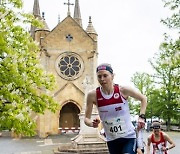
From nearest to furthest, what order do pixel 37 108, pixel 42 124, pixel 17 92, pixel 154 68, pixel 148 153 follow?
pixel 148 153 → pixel 17 92 → pixel 37 108 → pixel 42 124 → pixel 154 68

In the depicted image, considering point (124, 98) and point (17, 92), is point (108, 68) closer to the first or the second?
point (124, 98)

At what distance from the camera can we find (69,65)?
51500mm

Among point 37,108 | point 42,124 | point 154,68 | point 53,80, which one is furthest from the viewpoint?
point 154,68

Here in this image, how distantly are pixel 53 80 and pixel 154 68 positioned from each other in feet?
127

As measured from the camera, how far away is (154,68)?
178 ft

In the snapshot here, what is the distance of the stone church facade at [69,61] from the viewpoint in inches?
1972

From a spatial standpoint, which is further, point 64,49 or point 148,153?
point 64,49

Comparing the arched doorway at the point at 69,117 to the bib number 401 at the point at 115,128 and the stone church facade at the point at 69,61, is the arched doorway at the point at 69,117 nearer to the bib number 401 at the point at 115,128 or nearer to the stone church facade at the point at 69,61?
the stone church facade at the point at 69,61

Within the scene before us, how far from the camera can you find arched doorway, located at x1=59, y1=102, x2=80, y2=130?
2007 inches

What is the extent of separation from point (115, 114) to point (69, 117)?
155 ft

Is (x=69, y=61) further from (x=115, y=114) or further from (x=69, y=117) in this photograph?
(x=115, y=114)

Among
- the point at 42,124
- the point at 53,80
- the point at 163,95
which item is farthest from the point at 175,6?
the point at 163,95

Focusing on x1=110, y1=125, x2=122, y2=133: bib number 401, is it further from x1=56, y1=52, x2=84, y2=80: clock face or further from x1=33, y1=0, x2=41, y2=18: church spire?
x1=33, y1=0, x2=41, y2=18: church spire

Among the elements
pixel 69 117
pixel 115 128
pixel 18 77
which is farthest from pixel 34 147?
pixel 115 128
